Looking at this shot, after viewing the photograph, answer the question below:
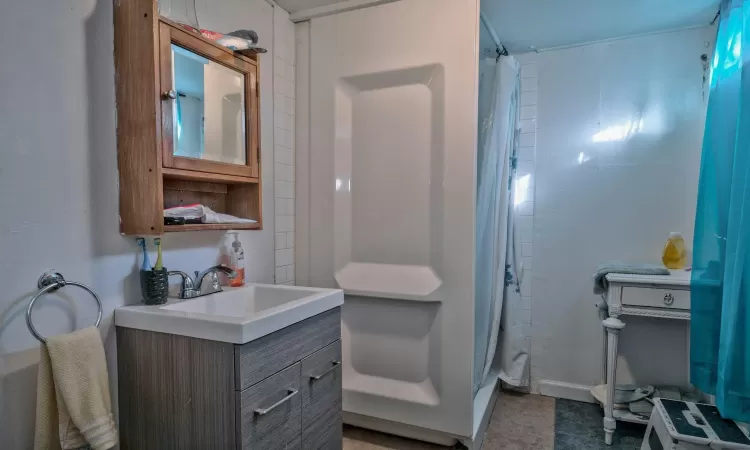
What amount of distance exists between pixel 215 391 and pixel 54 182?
2.39ft

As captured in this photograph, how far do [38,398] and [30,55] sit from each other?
881 millimetres

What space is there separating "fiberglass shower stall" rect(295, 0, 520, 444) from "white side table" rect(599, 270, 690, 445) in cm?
62

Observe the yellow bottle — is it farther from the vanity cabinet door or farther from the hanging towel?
the vanity cabinet door

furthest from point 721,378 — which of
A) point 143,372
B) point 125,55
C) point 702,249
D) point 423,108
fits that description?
point 125,55

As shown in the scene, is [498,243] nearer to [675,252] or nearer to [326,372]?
[675,252]

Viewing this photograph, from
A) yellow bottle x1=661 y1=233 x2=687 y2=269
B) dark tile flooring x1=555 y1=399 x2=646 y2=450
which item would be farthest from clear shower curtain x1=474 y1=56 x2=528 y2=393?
yellow bottle x1=661 y1=233 x2=687 y2=269

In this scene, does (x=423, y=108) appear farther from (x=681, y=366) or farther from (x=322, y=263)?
(x=681, y=366)

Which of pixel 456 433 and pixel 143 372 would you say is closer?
pixel 143 372

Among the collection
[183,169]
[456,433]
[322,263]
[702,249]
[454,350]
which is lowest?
[456,433]

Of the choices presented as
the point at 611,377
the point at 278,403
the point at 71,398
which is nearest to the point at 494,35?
the point at 611,377

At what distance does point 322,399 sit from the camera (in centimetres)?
147

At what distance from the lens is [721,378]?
1470mm

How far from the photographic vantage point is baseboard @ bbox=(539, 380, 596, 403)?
8.04 feet

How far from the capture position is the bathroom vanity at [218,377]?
1106mm
